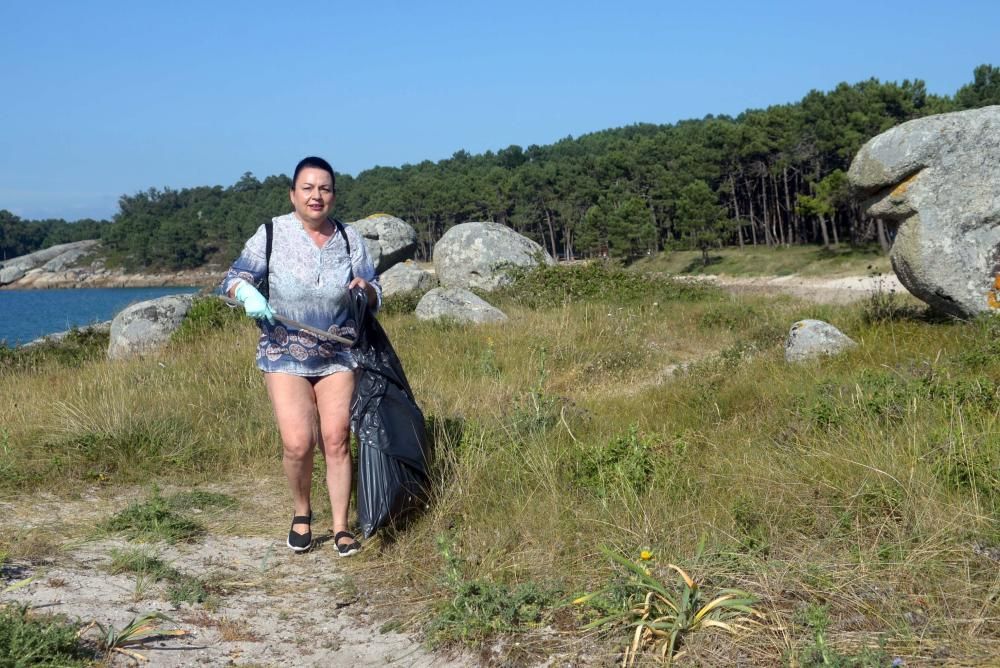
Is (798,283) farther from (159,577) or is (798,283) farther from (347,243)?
(159,577)

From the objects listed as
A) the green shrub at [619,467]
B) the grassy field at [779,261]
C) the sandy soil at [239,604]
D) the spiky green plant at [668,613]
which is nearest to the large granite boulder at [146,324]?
the sandy soil at [239,604]

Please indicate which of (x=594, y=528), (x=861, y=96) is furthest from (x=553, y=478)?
(x=861, y=96)

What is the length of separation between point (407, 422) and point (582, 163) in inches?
2781

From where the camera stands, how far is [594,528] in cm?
402

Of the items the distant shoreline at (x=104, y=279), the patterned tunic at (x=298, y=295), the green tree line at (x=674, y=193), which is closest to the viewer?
the patterned tunic at (x=298, y=295)

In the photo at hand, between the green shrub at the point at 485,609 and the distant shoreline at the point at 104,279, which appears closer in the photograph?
the green shrub at the point at 485,609

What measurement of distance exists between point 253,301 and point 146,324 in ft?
34.2

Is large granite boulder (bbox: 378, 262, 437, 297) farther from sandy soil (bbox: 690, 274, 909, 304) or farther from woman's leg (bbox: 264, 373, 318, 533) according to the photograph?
woman's leg (bbox: 264, 373, 318, 533)

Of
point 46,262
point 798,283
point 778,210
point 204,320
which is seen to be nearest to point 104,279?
point 46,262

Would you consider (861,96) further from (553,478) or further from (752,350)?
(553,478)

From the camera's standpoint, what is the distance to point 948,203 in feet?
→ 28.6

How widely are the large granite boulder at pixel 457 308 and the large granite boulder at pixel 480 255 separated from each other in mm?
4645

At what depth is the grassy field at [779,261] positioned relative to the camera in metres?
A: 33.1

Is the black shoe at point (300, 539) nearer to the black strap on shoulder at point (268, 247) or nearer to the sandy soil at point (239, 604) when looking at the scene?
the sandy soil at point (239, 604)
